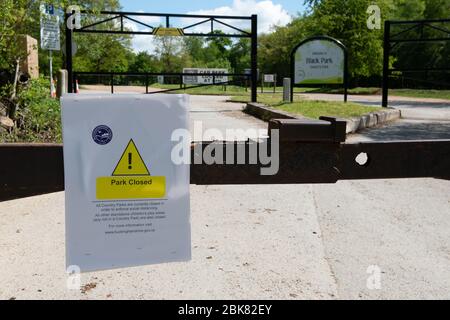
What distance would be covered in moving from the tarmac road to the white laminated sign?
3.87ft

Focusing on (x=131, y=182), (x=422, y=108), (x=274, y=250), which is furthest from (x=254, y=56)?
(x=131, y=182)

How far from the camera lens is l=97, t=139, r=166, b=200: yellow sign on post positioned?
177cm

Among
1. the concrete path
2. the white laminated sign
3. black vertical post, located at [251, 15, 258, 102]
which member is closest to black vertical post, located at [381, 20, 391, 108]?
the concrete path

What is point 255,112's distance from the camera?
47.9 feet

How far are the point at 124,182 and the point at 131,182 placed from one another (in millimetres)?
23

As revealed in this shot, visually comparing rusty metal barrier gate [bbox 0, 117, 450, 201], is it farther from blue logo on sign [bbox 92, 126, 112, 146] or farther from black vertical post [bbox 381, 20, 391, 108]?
black vertical post [bbox 381, 20, 391, 108]

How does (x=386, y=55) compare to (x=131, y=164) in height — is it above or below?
above

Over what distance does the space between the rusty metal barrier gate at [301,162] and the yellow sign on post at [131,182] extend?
0.18 metres

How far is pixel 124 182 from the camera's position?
5.90 feet

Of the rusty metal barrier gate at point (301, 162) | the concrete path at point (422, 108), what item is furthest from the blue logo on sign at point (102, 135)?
the concrete path at point (422, 108)

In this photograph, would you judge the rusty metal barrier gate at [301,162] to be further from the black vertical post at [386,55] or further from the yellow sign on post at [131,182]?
the black vertical post at [386,55]

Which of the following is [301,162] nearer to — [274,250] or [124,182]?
[124,182]

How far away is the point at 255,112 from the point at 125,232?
42.2 feet
